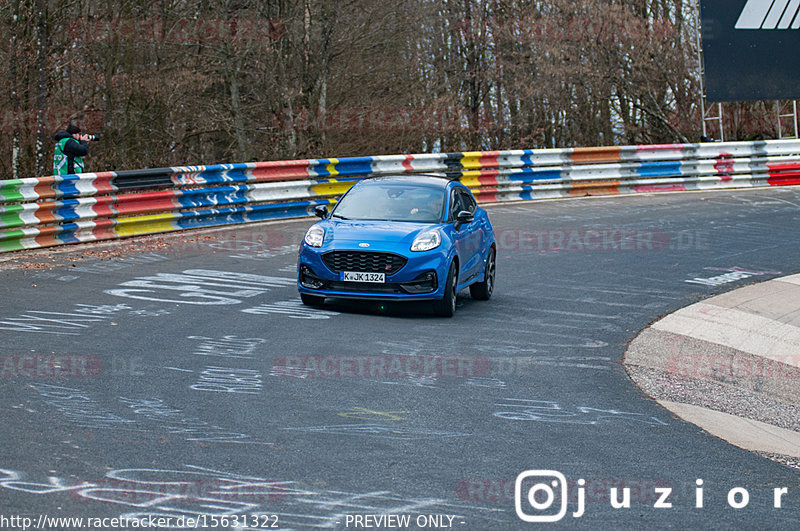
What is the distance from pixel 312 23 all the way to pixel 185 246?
14864 mm

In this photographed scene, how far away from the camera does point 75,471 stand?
562cm

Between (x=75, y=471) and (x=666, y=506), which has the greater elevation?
(x=75, y=471)

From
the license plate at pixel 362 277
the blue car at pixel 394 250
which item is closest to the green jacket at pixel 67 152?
the blue car at pixel 394 250

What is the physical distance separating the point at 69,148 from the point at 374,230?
8844mm

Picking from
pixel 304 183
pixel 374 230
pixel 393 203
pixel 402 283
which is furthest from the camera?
pixel 304 183

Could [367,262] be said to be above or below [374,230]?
below

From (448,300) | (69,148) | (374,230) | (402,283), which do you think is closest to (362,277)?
(402,283)

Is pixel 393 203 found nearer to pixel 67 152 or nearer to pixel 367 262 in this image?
pixel 367 262

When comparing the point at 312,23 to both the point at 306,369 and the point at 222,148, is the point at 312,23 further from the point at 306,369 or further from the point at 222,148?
the point at 306,369

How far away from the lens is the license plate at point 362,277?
11695mm

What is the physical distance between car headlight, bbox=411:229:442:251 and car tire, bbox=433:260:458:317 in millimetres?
310

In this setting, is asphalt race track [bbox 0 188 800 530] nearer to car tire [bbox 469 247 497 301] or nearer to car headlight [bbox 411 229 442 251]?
car tire [bbox 469 247 497 301]

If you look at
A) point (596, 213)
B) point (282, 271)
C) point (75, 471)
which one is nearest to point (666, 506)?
point (75, 471)

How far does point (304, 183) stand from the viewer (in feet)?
70.2
